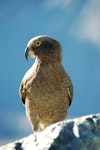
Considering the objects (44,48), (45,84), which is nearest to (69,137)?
(45,84)

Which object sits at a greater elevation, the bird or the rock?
the bird

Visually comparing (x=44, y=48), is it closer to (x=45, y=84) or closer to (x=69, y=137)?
(x=45, y=84)

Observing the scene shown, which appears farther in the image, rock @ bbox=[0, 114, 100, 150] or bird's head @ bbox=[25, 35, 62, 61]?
bird's head @ bbox=[25, 35, 62, 61]

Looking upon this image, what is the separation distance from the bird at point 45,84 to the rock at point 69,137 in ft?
13.3

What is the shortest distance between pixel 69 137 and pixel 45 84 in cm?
428

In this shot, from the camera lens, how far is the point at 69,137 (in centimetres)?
508

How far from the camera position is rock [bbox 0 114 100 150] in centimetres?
503

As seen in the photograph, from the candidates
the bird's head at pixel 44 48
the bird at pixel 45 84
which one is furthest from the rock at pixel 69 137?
the bird's head at pixel 44 48

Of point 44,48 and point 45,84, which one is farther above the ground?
point 44,48

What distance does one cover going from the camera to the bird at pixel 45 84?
934 centimetres

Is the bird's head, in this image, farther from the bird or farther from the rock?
the rock

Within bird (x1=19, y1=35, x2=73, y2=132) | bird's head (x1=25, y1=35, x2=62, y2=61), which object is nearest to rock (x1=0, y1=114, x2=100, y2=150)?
bird (x1=19, y1=35, x2=73, y2=132)

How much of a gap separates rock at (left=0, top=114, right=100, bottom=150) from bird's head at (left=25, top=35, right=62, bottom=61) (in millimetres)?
4258

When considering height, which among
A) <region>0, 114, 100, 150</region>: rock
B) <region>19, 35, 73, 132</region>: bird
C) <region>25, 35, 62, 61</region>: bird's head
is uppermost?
<region>25, 35, 62, 61</region>: bird's head
